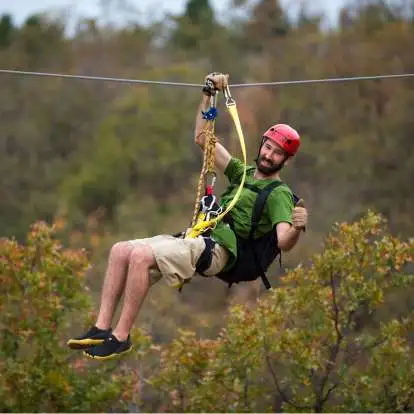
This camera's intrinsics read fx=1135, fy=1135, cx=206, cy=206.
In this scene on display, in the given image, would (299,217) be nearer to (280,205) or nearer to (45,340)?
(280,205)

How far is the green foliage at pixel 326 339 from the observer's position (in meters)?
12.4

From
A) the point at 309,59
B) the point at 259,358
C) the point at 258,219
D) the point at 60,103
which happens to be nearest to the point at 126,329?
the point at 258,219

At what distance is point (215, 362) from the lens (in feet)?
41.8

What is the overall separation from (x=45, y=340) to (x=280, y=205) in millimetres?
7713

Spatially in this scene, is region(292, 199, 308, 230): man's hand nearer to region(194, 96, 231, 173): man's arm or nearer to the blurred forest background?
region(194, 96, 231, 173): man's arm

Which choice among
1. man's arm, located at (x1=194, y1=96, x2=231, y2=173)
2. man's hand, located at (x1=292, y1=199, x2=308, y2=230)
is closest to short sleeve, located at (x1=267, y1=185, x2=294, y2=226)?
man's hand, located at (x1=292, y1=199, x2=308, y2=230)

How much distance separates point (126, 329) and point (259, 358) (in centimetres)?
683

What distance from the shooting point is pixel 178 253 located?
589 cm

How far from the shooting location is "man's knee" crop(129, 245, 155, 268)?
5766 mm

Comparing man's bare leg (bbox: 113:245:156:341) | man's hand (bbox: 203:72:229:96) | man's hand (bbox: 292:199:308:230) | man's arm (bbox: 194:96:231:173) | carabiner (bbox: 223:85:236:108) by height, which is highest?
man's hand (bbox: 203:72:229:96)

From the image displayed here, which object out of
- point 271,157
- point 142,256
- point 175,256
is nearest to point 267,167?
point 271,157

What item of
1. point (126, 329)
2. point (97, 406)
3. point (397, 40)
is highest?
point (397, 40)

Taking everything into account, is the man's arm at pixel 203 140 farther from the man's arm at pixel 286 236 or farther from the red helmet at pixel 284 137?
the man's arm at pixel 286 236

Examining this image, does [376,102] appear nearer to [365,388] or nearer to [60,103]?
[60,103]
